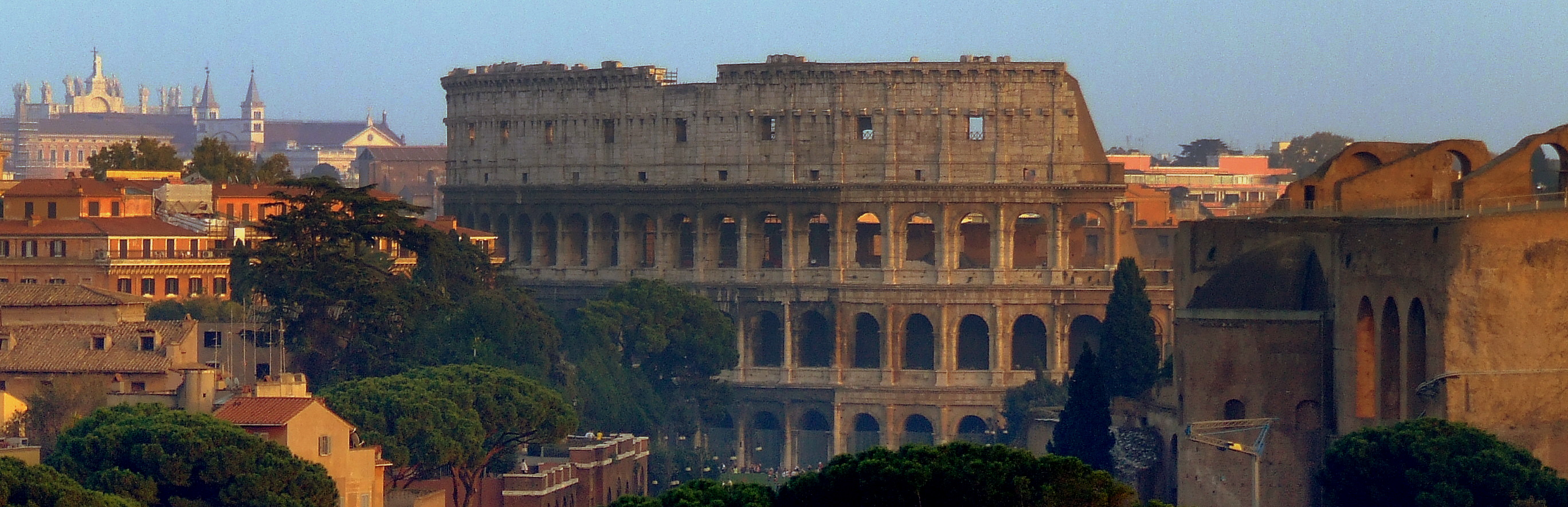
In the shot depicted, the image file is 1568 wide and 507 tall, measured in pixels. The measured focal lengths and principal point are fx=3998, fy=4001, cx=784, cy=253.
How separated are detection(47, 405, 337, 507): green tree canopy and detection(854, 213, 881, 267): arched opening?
6110cm

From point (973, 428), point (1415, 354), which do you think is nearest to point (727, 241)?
point (973, 428)

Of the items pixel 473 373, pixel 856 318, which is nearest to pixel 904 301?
pixel 856 318

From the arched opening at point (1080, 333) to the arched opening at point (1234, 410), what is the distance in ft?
154

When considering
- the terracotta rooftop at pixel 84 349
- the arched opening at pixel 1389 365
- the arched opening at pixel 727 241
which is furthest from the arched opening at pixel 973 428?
the arched opening at pixel 1389 365

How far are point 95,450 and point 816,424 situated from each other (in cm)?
5919

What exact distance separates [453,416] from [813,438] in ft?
144

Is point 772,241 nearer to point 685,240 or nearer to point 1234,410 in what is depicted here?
point 685,240

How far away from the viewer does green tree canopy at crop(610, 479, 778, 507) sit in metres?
63.8

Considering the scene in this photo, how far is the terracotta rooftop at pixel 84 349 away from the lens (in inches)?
3912

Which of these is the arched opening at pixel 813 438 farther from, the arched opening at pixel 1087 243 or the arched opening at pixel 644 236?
the arched opening at pixel 1087 243

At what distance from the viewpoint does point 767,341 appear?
14412 centimetres

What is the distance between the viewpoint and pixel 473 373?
335 feet

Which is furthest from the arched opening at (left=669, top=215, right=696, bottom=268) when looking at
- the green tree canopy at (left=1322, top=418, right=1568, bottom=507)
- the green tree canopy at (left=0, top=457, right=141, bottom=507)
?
the green tree canopy at (left=0, top=457, right=141, bottom=507)

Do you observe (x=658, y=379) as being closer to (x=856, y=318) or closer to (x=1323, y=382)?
(x=856, y=318)
